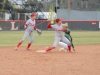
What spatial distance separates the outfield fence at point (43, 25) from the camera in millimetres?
39594

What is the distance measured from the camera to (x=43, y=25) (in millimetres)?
41219

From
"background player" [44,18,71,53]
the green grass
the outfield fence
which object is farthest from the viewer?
the outfield fence

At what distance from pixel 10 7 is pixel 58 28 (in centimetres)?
4194

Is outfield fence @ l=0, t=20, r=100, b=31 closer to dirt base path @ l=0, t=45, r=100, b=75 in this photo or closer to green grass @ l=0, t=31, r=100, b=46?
green grass @ l=0, t=31, r=100, b=46

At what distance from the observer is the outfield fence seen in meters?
39.6

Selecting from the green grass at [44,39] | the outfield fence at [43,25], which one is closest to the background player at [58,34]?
the green grass at [44,39]

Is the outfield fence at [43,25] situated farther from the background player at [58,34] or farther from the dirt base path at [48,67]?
the dirt base path at [48,67]

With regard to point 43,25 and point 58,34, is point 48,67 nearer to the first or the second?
point 58,34

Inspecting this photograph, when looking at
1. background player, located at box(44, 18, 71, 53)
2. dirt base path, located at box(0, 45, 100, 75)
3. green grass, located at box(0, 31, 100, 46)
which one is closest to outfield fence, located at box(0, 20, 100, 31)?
green grass, located at box(0, 31, 100, 46)

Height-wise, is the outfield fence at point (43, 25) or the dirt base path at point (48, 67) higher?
the outfield fence at point (43, 25)

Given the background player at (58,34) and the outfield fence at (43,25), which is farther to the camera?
the outfield fence at (43,25)

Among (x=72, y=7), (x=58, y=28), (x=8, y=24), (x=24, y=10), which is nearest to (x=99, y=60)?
(x=58, y=28)

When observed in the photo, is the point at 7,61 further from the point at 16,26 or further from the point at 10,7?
the point at 10,7

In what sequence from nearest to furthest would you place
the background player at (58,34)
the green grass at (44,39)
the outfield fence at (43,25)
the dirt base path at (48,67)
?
the dirt base path at (48,67) < the background player at (58,34) < the green grass at (44,39) < the outfield fence at (43,25)
